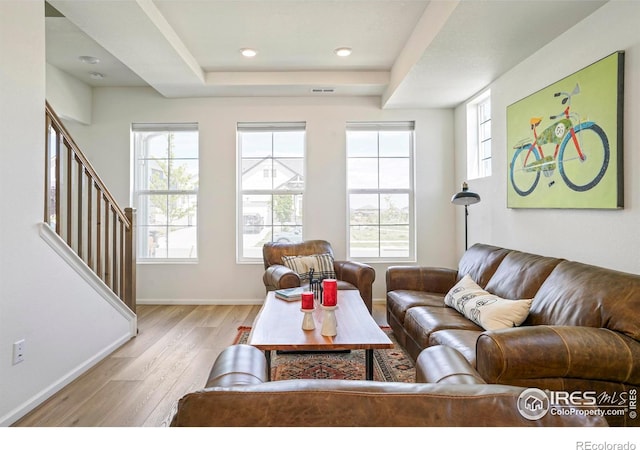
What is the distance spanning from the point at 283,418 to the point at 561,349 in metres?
1.34

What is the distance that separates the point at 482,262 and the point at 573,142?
3.62ft

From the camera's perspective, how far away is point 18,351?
204 cm

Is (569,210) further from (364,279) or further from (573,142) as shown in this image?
(364,279)

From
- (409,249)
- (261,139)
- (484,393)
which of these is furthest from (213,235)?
(484,393)

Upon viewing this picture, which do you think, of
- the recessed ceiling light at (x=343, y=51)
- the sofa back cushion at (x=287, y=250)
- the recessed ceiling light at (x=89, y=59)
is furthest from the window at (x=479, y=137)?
the recessed ceiling light at (x=89, y=59)

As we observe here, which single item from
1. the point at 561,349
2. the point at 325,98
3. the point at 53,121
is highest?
the point at 325,98

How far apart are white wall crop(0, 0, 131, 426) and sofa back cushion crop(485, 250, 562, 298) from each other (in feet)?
9.74

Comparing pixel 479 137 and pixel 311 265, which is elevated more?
pixel 479 137

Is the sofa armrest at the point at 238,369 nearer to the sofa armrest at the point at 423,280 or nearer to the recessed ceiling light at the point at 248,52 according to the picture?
the sofa armrest at the point at 423,280

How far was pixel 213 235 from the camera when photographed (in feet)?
15.2

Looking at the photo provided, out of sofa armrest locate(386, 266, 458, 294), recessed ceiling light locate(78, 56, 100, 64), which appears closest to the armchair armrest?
sofa armrest locate(386, 266, 458, 294)

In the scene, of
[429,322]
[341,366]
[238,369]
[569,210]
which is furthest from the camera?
[341,366]

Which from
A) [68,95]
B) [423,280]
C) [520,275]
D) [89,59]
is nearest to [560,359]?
[520,275]
